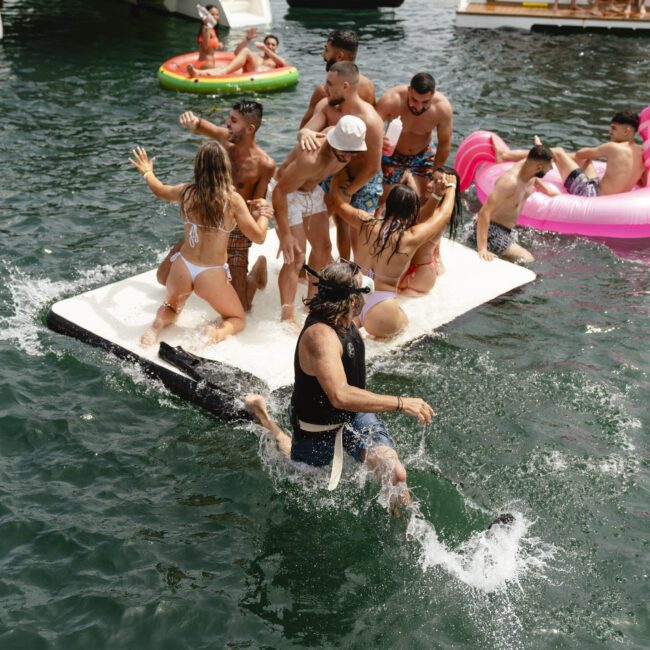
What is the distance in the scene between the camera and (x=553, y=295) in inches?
325

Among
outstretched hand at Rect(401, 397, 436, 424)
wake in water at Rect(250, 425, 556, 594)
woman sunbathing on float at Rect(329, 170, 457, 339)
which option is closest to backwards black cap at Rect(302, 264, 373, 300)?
outstretched hand at Rect(401, 397, 436, 424)

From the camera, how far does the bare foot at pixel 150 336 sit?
6.70 m

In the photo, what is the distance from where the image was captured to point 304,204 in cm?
697

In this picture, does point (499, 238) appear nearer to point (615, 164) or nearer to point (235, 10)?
point (615, 164)

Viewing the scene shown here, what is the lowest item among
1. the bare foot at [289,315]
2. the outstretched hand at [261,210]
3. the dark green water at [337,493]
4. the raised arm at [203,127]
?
the dark green water at [337,493]

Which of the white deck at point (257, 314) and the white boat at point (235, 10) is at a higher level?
the white boat at point (235, 10)

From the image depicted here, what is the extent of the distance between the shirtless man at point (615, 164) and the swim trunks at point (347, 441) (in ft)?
19.7

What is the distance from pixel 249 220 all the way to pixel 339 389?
92.7 inches

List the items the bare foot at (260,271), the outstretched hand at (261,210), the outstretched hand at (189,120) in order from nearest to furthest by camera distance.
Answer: the outstretched hand at (261,210) → the outstretched hand at (189,120) → the bare foot at (260,271)

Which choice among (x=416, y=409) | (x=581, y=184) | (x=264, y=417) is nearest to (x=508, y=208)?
(x=581, y=184)

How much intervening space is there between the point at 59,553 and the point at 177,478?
953 millimetres

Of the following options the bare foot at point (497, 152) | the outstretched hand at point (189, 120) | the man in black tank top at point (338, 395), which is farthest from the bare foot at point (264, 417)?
the bare foot at point (497, 152)

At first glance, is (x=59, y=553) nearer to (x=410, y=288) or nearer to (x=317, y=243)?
(x=317, y=243)

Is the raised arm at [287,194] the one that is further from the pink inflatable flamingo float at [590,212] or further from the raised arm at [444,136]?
the pink inflatable flamingo float at [590,212]
